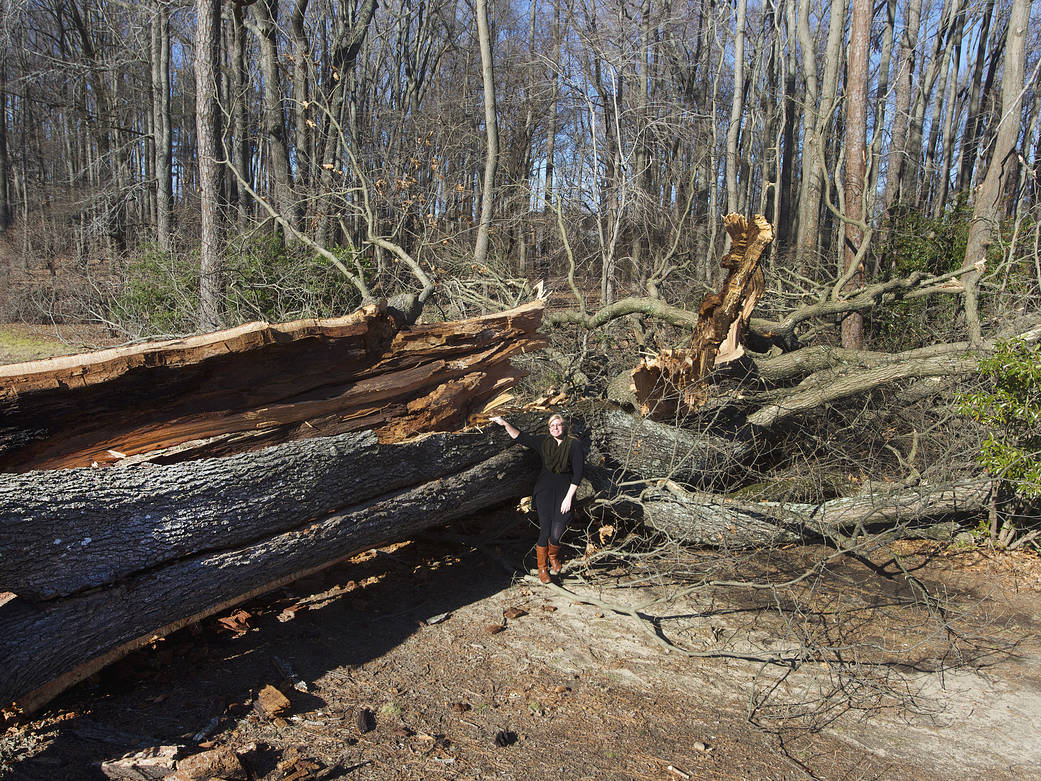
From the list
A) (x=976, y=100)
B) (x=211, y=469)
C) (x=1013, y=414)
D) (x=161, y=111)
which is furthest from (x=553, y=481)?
(x=976, y=100)

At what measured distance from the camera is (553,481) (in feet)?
18.0

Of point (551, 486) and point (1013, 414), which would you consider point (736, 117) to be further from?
point (551, 486)

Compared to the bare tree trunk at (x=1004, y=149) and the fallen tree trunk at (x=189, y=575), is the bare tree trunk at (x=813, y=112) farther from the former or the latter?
the fallen tree trunk at (x=189, y=575)

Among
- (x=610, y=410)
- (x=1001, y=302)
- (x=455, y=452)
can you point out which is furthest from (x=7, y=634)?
(x=1001, y=302)

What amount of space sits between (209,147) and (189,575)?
251 inches

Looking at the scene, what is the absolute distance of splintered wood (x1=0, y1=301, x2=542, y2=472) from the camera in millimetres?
3568

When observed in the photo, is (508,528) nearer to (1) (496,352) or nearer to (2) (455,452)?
(2) (455,452)

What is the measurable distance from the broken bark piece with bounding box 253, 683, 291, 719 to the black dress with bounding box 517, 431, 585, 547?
7.75ft

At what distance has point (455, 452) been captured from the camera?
5.04 meters

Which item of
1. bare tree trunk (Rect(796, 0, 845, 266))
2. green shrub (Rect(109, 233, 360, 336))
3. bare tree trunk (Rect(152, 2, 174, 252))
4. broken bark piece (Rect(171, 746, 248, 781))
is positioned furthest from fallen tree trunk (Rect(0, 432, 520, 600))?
bare tree trunk (Rect(152, 2, 174, 252))

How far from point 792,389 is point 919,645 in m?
2.53

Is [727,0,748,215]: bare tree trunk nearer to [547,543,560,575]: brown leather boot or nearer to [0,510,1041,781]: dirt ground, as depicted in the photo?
[0,510,1041,781]: dirt ground

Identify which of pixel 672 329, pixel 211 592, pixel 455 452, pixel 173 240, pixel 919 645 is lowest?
pixel 919 645

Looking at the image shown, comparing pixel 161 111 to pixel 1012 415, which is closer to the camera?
pixel 1012 415
